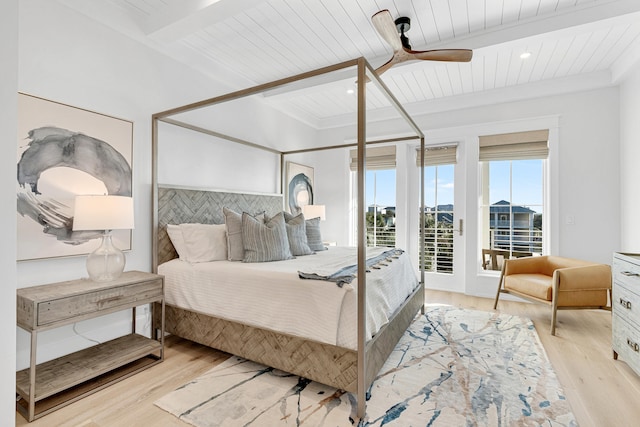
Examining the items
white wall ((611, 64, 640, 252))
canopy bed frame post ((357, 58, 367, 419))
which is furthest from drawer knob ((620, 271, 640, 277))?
canopy bed frame post ((357, 58, 367, 419))

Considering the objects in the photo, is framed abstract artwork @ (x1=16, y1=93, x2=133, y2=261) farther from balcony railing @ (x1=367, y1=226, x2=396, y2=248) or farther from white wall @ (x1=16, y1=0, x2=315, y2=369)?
balcony railing @ (x1=367, y1=226, x2=396, y2=248)

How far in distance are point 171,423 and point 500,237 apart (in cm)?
418

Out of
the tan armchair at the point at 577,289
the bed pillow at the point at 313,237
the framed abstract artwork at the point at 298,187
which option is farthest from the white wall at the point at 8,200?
the tan armchair at the point at 577,289

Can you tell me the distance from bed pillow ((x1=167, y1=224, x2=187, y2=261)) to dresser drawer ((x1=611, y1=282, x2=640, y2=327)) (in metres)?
3.31

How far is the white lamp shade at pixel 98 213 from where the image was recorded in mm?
1952

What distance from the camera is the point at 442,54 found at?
2.38m

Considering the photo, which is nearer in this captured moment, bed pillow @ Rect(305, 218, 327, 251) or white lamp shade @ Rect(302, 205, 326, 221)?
bed pillow @ Rect(305, 218, 327, 251)

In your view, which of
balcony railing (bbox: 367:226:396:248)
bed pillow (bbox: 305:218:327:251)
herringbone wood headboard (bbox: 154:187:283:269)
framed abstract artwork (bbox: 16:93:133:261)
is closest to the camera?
framed abstract artwork (bbox: 16:93:133:261)

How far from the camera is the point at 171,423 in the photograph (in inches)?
63.6

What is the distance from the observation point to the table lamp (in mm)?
1958

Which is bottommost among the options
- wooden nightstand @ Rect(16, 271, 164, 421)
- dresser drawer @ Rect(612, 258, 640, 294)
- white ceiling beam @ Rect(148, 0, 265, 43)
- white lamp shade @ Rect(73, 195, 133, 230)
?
wooden nightstand @ Rect(16, 271, 164, 421)

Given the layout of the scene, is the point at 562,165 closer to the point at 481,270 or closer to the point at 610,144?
the point at 610,144

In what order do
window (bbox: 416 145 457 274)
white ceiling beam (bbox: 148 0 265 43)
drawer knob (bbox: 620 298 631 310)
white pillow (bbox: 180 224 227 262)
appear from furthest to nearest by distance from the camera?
window (bbox: 416 145 457 274), white pillow (bbox: 180 224 227 262), white ceiling beam (bbox: 148 0 265 43), drawer knob (bbox: 620 298 631 310)

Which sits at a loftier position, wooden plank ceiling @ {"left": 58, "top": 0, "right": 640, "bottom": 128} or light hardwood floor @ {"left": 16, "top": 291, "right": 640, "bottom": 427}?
wooden plank ceiling @ {"left": 58, "top": 0, "right": 640, "bottom": 128}
